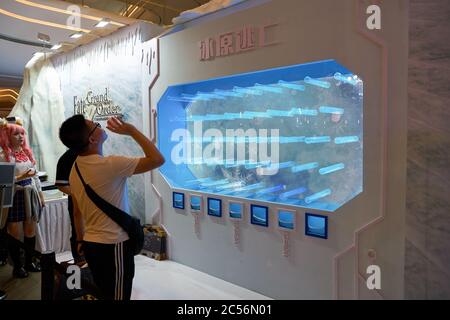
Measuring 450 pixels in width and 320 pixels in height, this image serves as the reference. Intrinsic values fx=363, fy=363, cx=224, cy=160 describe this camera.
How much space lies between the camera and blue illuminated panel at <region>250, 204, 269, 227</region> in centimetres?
283

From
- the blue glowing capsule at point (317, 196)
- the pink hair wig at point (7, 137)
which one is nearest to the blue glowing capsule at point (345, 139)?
the blue glowing capsule at point (317, 196)

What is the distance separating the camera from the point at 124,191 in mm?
1795

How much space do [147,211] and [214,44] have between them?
1.97m

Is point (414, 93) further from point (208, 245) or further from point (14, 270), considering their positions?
point (14, 270)

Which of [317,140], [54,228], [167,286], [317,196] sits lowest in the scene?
[167,286]

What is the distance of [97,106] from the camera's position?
471 cm

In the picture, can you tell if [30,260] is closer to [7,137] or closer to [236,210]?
[7,137]

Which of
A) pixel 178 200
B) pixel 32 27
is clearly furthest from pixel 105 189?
pixel 32 27

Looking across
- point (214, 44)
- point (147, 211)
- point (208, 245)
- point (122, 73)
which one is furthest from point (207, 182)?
point (122, 73)

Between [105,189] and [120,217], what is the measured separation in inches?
5.9

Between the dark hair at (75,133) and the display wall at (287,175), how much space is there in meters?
1.55

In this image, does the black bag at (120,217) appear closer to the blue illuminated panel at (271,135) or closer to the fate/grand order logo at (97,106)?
the blue illuminated panel at (271,135)

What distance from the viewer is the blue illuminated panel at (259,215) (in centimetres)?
283

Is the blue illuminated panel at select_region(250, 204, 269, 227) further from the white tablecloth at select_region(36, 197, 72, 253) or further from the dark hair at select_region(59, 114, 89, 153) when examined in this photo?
the white tablecloth at select_region(36, 197, 72, 253)
